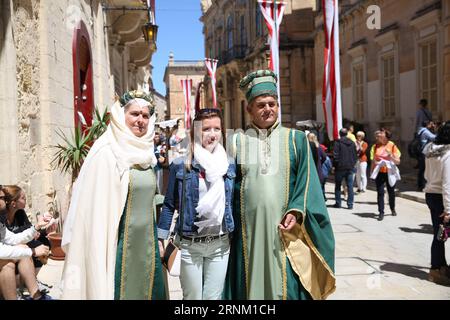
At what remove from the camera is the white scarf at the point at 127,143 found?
2939mm

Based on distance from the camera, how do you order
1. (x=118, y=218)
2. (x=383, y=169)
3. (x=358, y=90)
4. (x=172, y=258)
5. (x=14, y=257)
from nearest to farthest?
(x=118, y=218)
(x=172, y=258)
(x=14, y=257)
(x=383, y=169)
(x=358, y=90)

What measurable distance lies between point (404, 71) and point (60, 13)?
35.3ft

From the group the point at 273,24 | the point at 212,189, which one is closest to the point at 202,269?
the point at 212,189

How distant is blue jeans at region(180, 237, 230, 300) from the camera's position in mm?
3035

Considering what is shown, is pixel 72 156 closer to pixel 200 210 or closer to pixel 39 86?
pixel 39 86

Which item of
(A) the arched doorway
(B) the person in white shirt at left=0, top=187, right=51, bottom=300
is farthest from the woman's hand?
(A) the arched doorway

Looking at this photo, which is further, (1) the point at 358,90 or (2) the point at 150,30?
(1) the point at 358,90

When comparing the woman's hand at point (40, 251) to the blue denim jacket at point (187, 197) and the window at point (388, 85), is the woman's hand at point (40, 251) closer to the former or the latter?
the blue denim jacket at point (187, 197)

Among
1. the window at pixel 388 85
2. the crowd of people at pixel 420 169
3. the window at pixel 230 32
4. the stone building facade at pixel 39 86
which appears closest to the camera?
the crowd of people at pixel 420 169

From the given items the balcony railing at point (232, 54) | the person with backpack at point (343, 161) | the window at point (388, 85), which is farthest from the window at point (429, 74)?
the balcony railing at point (232, 54)

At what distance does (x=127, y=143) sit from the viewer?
295 cm

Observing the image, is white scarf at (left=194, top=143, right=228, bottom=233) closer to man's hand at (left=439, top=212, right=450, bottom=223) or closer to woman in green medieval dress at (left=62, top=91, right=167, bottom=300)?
woman in green medieval dress at (left=62, top=91, right=167, bottom=300)

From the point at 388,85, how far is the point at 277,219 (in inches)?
548
